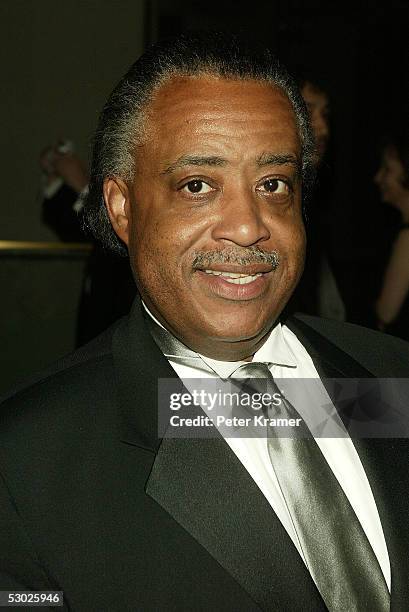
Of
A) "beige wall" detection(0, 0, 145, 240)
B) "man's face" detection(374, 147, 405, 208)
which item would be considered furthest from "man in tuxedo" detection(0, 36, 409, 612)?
"beige wall" detection(0, 0, 145, 240)

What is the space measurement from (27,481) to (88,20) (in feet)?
11.9

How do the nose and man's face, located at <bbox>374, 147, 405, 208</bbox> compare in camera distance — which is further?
man's face, located at <bbox>374, 147, 405, 208</bbox>

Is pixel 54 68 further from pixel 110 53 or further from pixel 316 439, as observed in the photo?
pixel 316 439

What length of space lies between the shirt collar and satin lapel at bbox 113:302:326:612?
0.37 feet

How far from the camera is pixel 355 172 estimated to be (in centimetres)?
466

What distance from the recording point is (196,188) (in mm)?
1109

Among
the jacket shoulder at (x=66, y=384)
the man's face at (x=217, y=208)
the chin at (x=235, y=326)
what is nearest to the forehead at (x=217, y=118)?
the man's face at (x=217, y=208)

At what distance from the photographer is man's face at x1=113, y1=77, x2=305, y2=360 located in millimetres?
1095

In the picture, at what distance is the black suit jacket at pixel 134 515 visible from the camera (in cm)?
102

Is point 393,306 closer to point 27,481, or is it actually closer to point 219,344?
point 219,344

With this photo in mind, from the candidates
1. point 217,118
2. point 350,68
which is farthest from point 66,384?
point 350,68

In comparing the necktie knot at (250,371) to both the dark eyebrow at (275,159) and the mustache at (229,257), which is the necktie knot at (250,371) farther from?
the dark eyebrow at (275,159)

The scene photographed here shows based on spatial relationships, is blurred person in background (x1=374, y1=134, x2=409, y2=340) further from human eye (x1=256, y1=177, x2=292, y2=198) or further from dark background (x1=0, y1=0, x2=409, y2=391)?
human eye (x1=256, y1=177, x2=292, y2=198)

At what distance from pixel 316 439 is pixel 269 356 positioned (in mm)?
151
